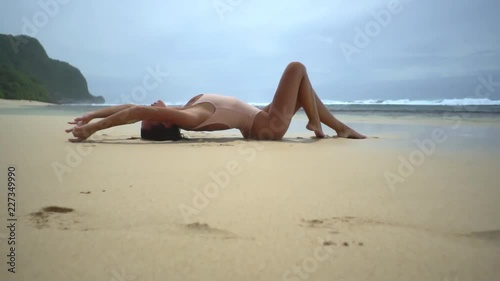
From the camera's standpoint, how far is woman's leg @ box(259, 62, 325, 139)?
3877 mm

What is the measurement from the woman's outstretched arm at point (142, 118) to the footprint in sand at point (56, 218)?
2133mm

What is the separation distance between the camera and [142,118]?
351 centimetres

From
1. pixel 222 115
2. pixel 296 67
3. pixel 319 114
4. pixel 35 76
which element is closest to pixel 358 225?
pixel 222 115

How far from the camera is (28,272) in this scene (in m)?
0.90

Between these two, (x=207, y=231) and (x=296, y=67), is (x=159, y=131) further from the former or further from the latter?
(x=207, y=231)

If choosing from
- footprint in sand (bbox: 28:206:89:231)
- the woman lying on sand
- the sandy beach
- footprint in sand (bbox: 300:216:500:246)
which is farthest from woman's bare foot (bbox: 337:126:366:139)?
footprint in sand (bbox: 28:206:89:231)

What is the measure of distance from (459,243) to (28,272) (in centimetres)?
122

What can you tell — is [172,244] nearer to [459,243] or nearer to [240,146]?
[459,243]

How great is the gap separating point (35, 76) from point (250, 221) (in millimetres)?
27449

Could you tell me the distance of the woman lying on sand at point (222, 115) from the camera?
139 inches

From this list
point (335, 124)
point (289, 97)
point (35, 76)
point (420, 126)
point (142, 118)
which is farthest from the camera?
point (35, 76)

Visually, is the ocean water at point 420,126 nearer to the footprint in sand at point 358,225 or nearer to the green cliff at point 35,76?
the footprint in sand at point 358,225
